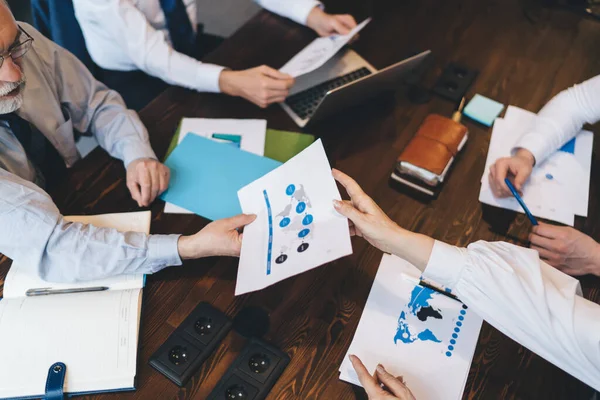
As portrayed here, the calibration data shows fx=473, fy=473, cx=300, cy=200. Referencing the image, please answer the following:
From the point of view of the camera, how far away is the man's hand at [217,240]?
1046 mm

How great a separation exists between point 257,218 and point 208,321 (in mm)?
247

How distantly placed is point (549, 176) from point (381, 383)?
2.51 feet

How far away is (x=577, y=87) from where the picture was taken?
1.36m

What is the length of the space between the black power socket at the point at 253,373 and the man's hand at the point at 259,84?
2.32 ft

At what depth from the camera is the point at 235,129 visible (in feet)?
4.48

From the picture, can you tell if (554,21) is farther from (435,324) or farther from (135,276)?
(135,276)

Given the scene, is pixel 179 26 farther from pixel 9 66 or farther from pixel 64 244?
pixel 64 244

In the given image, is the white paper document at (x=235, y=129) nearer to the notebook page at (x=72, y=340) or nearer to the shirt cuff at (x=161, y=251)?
the shirt cuff at (x=161, y=251)

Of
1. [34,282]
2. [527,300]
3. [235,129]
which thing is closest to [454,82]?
[235,129]

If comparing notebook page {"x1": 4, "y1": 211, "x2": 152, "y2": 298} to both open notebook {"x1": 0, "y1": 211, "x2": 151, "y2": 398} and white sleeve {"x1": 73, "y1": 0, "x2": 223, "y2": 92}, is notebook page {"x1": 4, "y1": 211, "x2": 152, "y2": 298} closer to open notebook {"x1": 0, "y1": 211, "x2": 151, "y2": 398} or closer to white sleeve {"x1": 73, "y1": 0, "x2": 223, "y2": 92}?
open notebook {"x1": 0, "y1": 211, "x2": 151, "y2": 398}

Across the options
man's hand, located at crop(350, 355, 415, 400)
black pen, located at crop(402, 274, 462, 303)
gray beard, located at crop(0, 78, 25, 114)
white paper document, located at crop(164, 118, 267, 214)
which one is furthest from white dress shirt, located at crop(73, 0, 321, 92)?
man's hand, located at crop(350, 355, 415, 400)

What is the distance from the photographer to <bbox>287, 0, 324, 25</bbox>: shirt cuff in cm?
163

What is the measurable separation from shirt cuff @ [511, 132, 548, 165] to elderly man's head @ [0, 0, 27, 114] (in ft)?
4.13

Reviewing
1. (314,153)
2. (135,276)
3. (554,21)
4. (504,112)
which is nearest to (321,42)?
(504,112)
